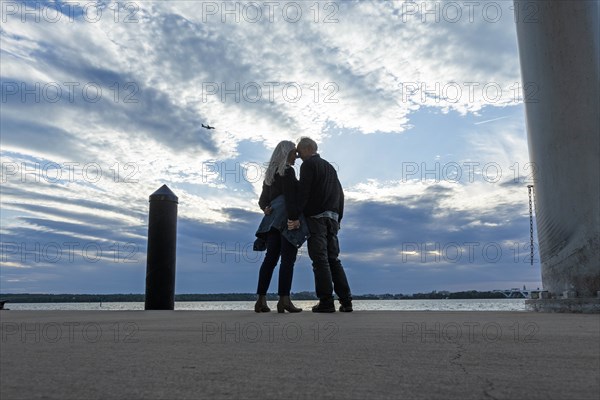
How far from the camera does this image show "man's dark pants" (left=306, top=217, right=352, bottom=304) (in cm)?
585

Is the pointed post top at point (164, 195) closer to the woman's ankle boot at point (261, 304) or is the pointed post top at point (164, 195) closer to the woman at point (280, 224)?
the woman at point (280, 224)

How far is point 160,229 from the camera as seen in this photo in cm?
803

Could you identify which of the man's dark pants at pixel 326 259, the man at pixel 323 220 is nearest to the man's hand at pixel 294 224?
the man at pixel 323 220

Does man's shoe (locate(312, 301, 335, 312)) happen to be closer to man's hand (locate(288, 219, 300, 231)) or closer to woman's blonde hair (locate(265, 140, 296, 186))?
man's hand (locate(288, 219, 300, 231))

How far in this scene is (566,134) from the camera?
227 inches

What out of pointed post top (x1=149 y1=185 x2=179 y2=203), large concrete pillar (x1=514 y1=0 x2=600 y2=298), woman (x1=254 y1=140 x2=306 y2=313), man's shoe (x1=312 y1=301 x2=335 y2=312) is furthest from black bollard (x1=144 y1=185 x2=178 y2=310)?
large concrete pillar (x1=514 y1=0 x2=600 y2=298)

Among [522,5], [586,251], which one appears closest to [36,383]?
[586,251]

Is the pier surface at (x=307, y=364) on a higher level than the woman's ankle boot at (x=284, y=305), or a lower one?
lower

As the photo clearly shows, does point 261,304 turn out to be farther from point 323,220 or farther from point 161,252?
point 161,252

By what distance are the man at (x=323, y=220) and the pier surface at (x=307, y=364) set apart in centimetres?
241

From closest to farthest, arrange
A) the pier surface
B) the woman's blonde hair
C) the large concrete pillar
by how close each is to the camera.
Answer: the pier surface < the large concrete pillar < the woman's blonde hair

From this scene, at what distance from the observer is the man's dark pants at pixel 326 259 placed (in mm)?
5848

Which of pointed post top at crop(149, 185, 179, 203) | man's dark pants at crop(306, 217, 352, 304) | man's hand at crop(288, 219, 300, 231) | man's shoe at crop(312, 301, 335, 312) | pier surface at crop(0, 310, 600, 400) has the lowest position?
pier surface at crop(0, 310, 600, 400)

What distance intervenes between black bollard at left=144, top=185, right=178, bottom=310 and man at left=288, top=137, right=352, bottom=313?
272 centimetres
